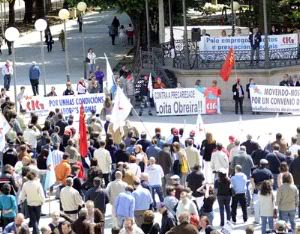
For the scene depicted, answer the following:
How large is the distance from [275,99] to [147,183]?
14.7 metres

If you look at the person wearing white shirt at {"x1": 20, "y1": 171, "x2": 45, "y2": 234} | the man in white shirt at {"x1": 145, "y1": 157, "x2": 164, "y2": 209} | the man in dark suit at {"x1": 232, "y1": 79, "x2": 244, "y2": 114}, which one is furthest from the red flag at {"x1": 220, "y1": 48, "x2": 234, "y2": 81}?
the person wearing white shirt at {"x1": 20, "y1": 171, "x2": 45, "y2": 234}

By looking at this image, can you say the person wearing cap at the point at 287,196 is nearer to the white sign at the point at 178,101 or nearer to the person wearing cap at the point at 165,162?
the person wearing cap at the point at 165,162

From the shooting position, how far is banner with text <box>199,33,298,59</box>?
40625 millimetres

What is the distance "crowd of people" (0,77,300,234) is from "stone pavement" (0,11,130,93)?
685 inches

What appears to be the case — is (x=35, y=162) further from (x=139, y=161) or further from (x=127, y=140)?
(x=127, y=140)

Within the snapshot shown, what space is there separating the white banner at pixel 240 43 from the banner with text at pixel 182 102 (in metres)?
3.80

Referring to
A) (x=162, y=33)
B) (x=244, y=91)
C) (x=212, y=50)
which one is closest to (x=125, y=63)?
(x=162, y=33)

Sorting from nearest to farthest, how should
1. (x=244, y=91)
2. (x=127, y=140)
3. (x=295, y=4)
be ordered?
(x=127, y=140), (x=244, y=91), (x=295, y=4)

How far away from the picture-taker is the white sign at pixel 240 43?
4062 cm

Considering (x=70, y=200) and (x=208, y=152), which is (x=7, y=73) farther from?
(x=70, y=200)

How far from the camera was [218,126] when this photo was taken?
1410 inches

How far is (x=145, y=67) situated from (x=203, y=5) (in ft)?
47.3

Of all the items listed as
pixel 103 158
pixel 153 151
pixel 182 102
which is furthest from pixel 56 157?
pixel 182 102

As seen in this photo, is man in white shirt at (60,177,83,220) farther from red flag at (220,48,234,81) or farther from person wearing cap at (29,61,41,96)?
person wearing cap at (29,61,41,96)
